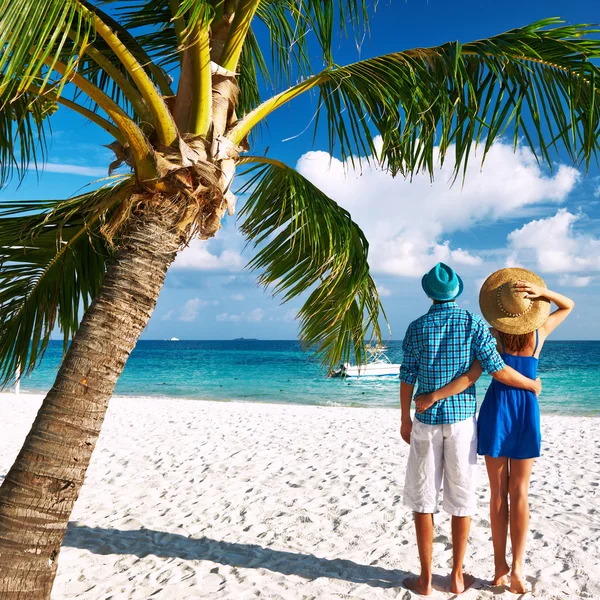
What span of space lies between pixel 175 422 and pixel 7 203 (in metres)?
7.12

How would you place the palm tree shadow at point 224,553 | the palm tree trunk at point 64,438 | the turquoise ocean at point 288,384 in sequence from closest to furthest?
the palm tree trunk at point 64,438, the palm tree shadow at point 224,553, the turquoise ocean at point 288,384

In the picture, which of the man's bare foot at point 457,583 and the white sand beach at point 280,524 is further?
the white sand beach at point 280,524

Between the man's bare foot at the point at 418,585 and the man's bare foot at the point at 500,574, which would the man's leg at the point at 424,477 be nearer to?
the man's bare foot at the point at 418,585

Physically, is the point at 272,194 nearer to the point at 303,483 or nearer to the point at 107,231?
the point at 107,231

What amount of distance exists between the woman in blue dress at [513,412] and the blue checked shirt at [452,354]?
0.05 metres

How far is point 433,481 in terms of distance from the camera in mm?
3148

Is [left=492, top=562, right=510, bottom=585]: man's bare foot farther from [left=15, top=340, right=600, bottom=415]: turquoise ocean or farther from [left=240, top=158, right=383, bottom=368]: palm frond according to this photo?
[left=15, top=340, right=600, bottom=415]: turquoise ocean

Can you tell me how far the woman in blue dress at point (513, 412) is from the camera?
10.4 ft

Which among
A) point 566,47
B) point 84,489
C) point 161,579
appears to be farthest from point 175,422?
point 566,47

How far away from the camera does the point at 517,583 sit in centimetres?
326

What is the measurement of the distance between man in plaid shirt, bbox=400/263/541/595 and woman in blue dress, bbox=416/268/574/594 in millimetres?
71

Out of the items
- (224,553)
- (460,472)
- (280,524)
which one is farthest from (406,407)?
(280,524)

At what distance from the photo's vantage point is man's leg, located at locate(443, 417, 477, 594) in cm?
312

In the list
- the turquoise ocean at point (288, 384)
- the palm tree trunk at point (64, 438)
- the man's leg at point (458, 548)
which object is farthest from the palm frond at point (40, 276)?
the turquoise ocean at point (288, 384)
